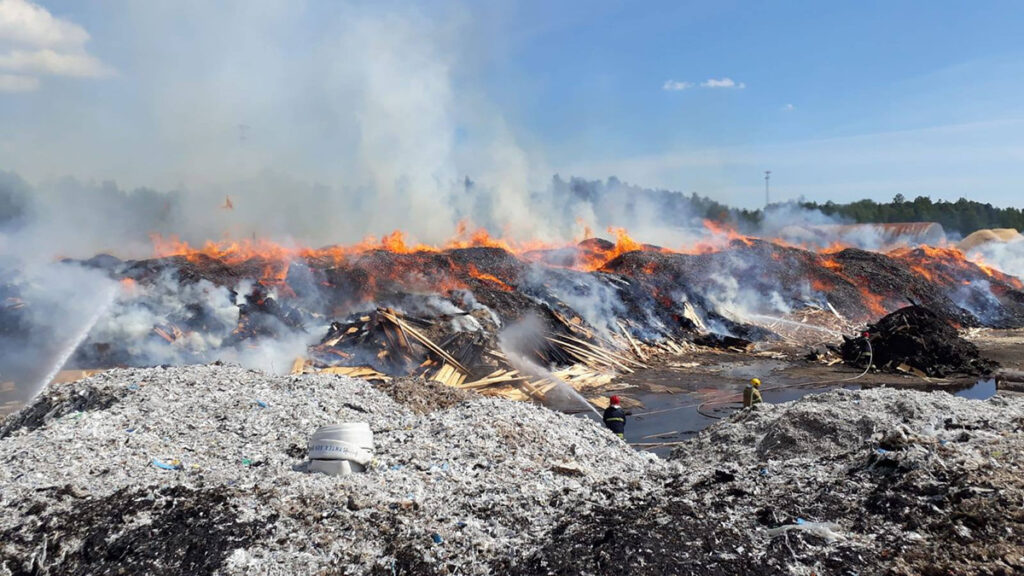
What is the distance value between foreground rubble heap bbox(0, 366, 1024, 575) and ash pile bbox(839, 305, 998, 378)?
10675 mm

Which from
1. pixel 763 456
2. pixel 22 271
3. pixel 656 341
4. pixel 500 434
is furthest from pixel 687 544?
pixel 22 271

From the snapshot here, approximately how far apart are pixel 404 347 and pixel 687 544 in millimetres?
11765

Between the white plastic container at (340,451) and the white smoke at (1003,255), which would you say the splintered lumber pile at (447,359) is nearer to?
the white plastic container at (340,451)

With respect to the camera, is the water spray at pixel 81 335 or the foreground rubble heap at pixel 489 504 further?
the water spray at pixel 81 335

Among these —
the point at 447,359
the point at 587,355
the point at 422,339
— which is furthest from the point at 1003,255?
the point at 422,339

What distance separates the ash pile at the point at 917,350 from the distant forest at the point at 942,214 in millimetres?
54954

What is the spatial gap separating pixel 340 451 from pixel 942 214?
78.1m

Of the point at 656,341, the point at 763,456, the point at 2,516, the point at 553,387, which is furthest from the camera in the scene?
the point at 656,341

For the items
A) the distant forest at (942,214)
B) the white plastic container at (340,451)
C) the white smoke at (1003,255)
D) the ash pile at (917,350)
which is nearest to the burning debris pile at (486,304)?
the ash pile at (917,350)

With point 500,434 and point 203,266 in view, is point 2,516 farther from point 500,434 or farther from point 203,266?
point 203,266

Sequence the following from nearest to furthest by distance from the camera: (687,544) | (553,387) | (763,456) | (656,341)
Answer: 1. (687,544)
2. (763,456)
3. (553,387)
4. (656,341)

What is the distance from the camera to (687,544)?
5.04 m

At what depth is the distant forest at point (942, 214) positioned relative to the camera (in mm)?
67250

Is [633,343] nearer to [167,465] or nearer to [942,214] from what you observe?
[167,465]
